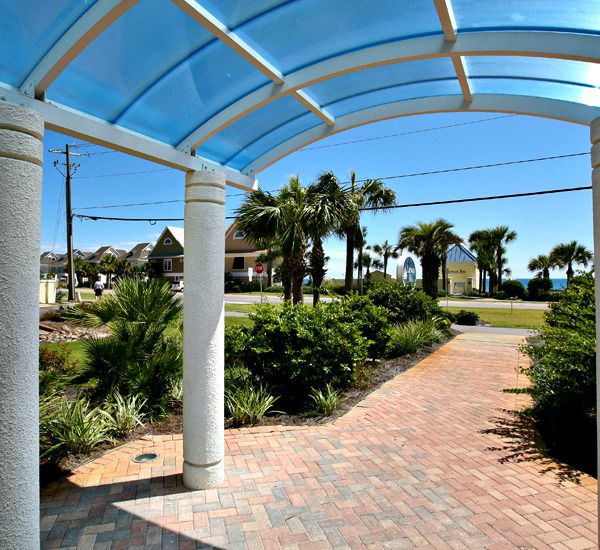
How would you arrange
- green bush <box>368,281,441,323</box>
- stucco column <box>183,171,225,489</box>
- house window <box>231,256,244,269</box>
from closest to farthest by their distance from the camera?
1. stucco column <box>183,171,225,489</box>
2. green bush <box>368,281,441,323</box>
3. house window <box>231,256,244,269</box>

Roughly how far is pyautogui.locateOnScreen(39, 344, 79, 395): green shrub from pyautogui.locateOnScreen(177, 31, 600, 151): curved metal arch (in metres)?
3.87

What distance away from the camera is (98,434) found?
479cm

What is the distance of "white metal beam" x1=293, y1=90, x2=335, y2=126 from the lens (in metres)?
4.15

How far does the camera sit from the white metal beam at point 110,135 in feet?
8.88

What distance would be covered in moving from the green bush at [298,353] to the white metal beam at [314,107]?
327 centimetres

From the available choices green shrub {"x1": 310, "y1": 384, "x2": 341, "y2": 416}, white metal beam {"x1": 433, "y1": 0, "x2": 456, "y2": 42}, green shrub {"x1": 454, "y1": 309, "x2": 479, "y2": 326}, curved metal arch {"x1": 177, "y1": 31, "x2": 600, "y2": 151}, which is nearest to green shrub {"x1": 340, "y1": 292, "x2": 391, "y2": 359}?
green shrub {"x1": 310, "y1": 384, "x2": 341, "y2": 416}

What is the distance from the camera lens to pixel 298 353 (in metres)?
6.60

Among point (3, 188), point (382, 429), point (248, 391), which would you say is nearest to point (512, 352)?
point (382, 429)

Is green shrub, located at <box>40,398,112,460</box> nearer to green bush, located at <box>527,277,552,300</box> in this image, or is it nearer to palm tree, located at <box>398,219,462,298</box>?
palm tree, located at <box>398,219,462,298</box>

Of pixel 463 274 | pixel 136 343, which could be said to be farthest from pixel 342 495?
pixel 463 274

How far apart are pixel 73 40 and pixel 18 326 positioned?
182 cm

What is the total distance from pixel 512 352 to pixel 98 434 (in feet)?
35.1

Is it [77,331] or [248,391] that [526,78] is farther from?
[77,331]

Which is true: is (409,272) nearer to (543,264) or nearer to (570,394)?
(570,394)
